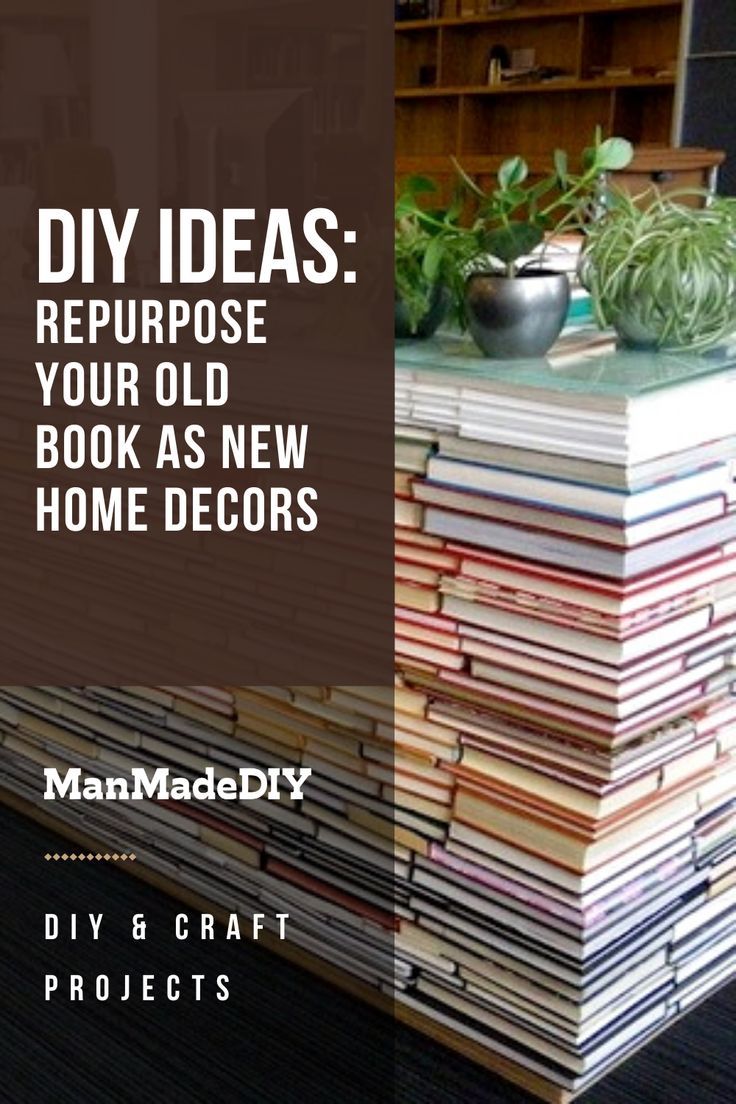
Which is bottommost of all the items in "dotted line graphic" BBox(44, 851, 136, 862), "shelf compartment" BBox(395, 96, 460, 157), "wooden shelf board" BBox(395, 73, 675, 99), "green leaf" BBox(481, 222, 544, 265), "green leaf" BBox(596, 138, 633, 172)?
"dotted line graphic" BBox(44, 851, 136, 862)

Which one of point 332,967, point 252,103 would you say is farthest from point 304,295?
point 332,967

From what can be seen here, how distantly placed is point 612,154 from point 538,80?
18.5 ft

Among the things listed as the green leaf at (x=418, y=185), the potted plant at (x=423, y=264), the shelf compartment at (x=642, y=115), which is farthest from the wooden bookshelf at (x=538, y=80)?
the potted plant at (x=423, y=264)

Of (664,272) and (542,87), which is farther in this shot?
(542,87)

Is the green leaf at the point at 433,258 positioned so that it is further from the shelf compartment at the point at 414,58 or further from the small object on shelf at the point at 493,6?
the shelf compartment at the point at 414,58

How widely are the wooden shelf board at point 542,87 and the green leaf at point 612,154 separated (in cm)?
499

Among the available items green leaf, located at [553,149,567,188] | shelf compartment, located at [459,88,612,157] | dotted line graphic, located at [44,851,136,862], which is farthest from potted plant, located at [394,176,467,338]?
shelf compartment, located at [459,88,612,157]

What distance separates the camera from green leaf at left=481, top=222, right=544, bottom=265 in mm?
1721

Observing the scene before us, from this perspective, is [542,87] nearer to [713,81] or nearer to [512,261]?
[713,81]

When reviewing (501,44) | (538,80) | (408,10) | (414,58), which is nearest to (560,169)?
(538,80)

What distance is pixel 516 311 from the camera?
1.71 metres

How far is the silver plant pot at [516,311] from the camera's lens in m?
1.70

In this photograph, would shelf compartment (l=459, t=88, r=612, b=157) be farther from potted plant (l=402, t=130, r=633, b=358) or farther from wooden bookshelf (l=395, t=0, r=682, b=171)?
potted plant (l=402, t=130, r=633, b=358)

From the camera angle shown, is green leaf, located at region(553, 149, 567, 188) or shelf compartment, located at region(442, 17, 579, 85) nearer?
green leaf, located at region(553, 149, 567, 188)
